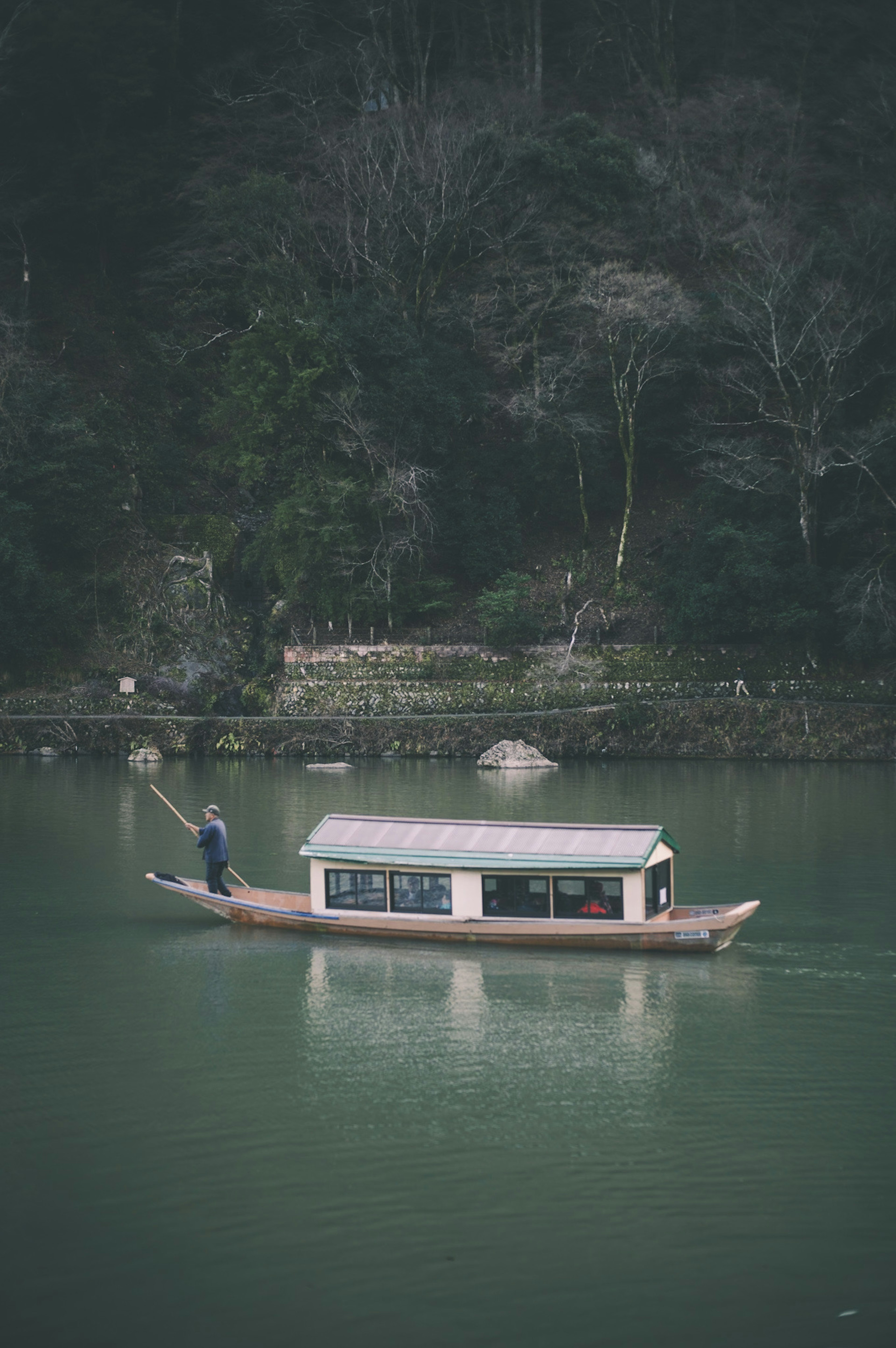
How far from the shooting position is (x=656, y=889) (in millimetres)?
18500

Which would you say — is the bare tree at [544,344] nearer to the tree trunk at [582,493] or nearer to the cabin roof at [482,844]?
the tree trunk at [582,493]

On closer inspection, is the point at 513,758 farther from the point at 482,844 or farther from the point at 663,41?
the point at 663,41

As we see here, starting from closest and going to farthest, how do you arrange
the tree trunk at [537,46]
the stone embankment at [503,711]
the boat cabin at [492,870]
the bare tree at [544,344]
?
1. the boat cabin at [492,870]
2. the stone embankment at [503,711]
3. the bare tree at [544,344]
4. the tree trunk at [537,46]

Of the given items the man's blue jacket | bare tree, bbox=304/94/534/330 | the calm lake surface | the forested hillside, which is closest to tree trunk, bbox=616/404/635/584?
the forested hillside

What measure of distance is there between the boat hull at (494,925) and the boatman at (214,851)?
0.75 feet

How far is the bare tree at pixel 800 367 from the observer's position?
43844mm

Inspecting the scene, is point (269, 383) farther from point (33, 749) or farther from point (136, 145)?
point (136, 145)

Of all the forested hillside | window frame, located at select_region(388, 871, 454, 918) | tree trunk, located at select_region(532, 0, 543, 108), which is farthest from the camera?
tree trunk, located at select_region(532, 0, 543, 108)

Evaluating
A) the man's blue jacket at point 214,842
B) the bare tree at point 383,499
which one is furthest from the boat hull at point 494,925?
the bare tree at point 383,499

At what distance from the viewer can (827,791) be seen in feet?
115

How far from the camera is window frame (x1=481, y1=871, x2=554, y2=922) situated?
18422 mm

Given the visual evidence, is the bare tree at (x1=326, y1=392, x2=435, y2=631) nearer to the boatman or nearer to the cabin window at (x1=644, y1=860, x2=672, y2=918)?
the boatman

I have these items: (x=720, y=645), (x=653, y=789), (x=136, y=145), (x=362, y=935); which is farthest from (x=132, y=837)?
(x=136, y=145)

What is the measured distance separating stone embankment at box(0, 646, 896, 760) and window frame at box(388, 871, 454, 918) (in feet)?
83.0
